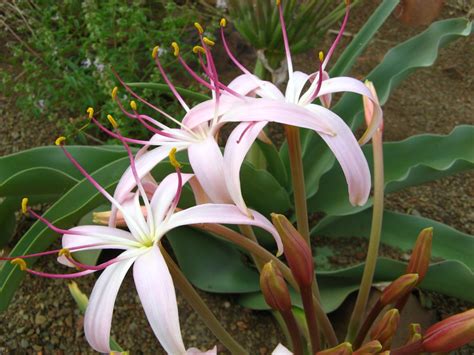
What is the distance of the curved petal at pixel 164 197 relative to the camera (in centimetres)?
63

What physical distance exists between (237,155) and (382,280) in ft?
2.03

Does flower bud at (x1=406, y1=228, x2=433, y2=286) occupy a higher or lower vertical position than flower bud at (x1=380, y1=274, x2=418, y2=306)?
higher

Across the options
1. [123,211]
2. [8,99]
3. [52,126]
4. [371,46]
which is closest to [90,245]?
[123,211]

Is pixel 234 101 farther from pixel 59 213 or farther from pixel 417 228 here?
pixel 417 228

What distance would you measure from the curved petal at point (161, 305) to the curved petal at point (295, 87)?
0.30 meters

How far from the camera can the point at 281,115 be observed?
0.60m

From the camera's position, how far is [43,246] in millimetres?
909

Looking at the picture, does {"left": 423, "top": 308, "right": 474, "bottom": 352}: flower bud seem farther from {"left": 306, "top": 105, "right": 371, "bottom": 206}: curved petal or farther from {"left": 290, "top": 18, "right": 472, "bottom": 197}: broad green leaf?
{"left": 290, "top": 18, "right": 472, "bottom": 197}: broad green leaf

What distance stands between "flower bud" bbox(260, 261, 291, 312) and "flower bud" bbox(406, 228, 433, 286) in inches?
8.5

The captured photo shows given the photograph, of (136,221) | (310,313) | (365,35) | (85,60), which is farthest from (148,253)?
(85,60)

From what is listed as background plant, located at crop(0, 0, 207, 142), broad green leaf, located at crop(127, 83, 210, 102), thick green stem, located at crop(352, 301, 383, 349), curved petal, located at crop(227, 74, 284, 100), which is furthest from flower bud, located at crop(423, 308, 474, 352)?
background plant, located at crop(0, 0, 207, 142)

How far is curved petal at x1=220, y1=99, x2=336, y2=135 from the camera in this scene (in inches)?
23.8

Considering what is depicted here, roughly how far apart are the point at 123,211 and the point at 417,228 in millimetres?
723

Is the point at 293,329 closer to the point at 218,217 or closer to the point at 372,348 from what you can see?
the point at 372,348
